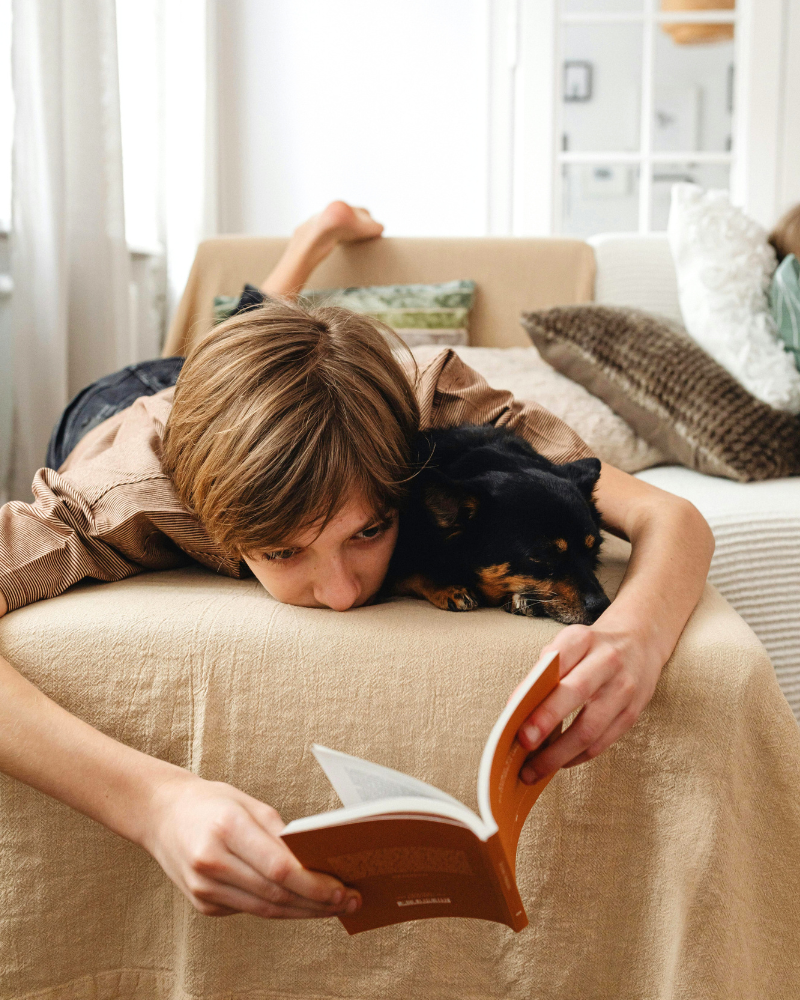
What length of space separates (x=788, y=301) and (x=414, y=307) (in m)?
0.83

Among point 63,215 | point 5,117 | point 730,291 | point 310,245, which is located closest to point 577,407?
point 730,291

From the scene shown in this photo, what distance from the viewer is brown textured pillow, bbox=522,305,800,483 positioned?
5.18 feet

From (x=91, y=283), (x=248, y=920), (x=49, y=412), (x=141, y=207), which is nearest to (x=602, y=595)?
(x=248, y=920)

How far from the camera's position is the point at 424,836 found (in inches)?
19.9

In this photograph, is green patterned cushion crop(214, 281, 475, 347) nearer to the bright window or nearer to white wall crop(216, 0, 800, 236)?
the bright window

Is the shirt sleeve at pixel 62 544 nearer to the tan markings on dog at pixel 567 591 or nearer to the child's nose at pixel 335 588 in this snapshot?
the child's nose at pixel 335 588

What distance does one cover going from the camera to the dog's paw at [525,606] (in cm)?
84

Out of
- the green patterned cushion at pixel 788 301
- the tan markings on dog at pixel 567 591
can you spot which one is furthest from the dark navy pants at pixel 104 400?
the green patterned cushion at pixel 788 301

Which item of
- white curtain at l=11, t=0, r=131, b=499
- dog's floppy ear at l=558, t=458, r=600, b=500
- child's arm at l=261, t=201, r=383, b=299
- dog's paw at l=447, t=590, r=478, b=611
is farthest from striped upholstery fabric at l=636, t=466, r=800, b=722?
white curtain at l=11, t=0, r=131, b=499

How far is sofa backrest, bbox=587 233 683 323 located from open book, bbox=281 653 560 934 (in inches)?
65.9

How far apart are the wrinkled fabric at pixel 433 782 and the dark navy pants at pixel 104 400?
0.74 meters

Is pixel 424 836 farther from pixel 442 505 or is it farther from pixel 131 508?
pixel 131 508

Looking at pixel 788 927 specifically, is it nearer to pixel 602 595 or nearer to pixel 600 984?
pixel 600 984

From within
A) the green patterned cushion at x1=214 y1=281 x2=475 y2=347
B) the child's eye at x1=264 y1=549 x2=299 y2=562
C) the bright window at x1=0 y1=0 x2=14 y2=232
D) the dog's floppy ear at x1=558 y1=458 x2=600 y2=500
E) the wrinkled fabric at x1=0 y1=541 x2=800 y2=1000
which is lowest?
the wrinkled fabric at x1=0 y1=541 x2=800 y2=1000
